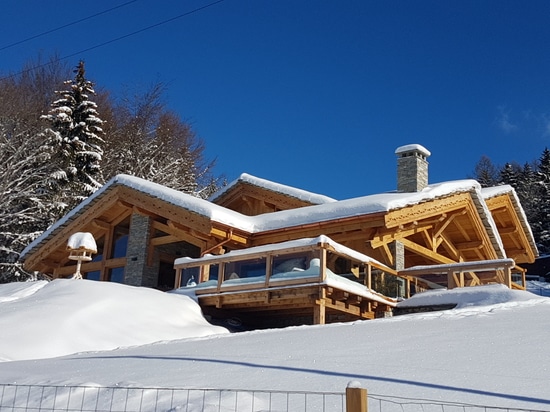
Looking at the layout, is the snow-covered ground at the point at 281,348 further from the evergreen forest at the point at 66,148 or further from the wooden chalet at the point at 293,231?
the evergreen forest at the point at 66,148

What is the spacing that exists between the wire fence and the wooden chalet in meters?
7.07

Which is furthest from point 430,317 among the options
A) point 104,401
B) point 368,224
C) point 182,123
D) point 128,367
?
point 182,123

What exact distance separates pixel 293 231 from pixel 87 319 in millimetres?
6100

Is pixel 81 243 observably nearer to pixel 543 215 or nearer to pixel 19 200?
pixel 19 200

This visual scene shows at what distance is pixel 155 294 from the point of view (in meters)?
14.1

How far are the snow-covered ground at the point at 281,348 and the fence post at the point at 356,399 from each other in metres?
2.19

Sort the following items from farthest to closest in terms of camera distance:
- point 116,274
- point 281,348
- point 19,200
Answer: point 19,200
point 116,274
point 281,348

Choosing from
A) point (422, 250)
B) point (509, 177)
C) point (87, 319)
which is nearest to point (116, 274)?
point (87, 319)

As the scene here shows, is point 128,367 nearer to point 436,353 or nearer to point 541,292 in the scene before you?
point 436,353

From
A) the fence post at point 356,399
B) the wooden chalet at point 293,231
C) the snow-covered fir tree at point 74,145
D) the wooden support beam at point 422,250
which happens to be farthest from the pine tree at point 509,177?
the fence post at point 356,399

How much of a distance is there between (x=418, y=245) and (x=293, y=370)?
35.1 ft

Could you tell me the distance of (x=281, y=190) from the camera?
2088 centimetres

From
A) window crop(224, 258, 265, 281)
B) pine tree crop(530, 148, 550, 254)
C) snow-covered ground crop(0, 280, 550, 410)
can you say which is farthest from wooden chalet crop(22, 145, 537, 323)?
pine tree crop(530, 148, 550, 254)

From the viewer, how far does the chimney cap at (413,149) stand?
17344mm
